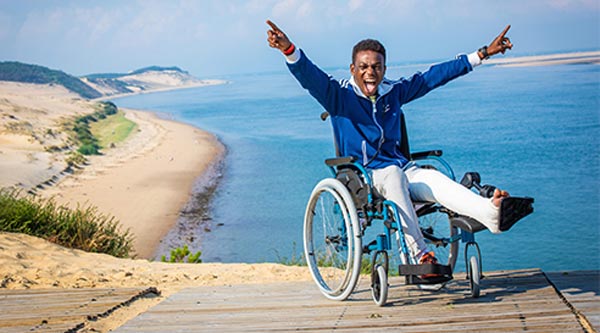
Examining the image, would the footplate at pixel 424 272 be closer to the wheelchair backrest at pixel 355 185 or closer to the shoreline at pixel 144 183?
the wheelchair backrest at pixel 355 185

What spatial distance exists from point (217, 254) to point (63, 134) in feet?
61.9

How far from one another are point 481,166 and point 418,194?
771 inches

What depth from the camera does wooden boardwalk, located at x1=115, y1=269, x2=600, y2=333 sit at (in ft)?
10.8

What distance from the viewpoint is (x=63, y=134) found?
30.6 m

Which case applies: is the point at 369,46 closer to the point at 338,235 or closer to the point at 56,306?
the point at 338,235

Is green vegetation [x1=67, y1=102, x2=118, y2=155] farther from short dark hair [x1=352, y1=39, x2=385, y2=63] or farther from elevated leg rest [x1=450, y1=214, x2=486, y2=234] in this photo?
elevated leg rest [x1=450, y1=214, x2=486, y2=234]

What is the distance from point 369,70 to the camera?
4.04 meters

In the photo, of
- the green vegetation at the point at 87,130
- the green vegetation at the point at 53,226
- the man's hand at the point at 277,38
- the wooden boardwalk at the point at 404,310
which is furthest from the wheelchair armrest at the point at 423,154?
the green vegetation at the point at 87,130

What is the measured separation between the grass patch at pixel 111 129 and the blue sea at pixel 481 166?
4286 mm

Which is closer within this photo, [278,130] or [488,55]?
[488,55]

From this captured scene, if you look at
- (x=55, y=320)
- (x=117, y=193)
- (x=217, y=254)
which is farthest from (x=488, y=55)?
(x=117, y=193)

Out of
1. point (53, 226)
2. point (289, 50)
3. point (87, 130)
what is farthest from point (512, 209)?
point (87, 130)

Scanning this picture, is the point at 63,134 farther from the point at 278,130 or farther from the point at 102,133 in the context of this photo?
the point at 278,130

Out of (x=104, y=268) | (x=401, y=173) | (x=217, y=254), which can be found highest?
(x=401, y=173)
